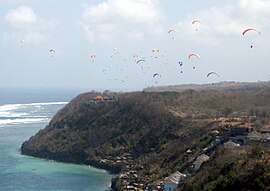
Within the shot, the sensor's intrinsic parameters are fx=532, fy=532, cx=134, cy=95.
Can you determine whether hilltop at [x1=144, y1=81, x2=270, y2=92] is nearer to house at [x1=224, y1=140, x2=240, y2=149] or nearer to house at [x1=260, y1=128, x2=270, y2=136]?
house at [x1=260, y1=128, x2=270, y2=136]

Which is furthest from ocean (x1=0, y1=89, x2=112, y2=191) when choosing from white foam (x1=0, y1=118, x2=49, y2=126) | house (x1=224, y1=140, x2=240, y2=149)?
white foam (x1=0, y1=118, x2=49, y2=126)

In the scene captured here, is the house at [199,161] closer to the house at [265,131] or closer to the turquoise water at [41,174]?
the house at [265,131]

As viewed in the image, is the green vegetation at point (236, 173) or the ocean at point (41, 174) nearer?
the green vegetation at point (236, 173)

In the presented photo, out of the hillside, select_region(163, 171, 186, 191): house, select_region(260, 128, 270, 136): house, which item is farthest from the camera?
the hillside

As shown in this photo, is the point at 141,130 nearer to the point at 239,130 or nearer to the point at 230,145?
the point at 239,130

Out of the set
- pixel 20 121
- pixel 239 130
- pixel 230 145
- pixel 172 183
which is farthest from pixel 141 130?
pixel 20 121

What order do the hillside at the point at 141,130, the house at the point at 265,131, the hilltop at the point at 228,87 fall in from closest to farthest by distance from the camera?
the house at the point at 265,131 → the hillside at the point at 141,130 → the hilltop at the point at 228,87

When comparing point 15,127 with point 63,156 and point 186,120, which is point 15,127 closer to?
point 63,156

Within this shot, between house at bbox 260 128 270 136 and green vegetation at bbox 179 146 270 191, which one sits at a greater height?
house at bbox 260 128 270 136

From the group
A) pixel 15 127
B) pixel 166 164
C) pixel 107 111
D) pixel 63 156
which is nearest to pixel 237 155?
pixel 166 164

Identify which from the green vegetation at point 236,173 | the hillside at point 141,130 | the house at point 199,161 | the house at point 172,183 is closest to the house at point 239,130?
the hillside at point 141,130

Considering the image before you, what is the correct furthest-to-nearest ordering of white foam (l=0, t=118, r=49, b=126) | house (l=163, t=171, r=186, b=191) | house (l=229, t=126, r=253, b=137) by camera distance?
white foam (l=0, t=118, r=49, b=126) < house (l=229, t=126, r=253, b=137) < house (l=163, t=171, r=186, b=191)
